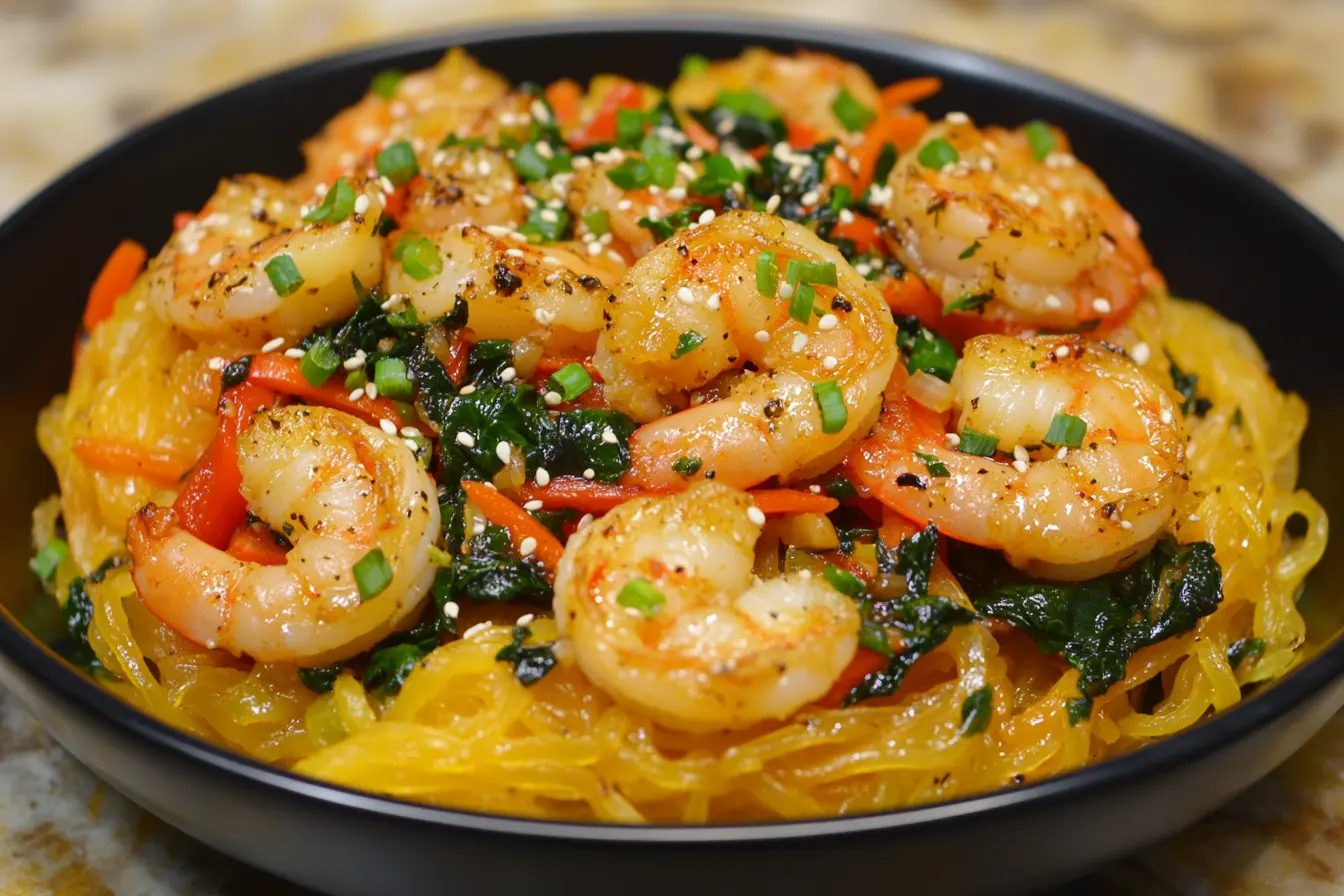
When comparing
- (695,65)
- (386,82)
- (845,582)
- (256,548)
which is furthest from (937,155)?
(386,82)

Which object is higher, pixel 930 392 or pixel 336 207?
pixel 336 207

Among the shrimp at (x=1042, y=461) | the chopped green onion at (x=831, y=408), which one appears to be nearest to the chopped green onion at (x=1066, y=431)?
the shrimp at (x=1042, y=461)

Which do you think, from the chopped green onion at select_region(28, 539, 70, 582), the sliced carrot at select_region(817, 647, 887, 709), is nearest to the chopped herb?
the sliced carrot at select_region(817, 647, 887, 709)

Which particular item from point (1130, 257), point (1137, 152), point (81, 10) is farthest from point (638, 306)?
point (81, 10)

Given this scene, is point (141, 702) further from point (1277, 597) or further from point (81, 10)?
point (81, 10)

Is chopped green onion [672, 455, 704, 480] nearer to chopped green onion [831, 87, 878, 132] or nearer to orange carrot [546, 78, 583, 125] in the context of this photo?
chopped green onion [831, 87, 878, 132]

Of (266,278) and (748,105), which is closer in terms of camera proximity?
(266,278)

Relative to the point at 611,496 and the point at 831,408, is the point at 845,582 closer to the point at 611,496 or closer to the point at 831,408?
the point at 831,408
